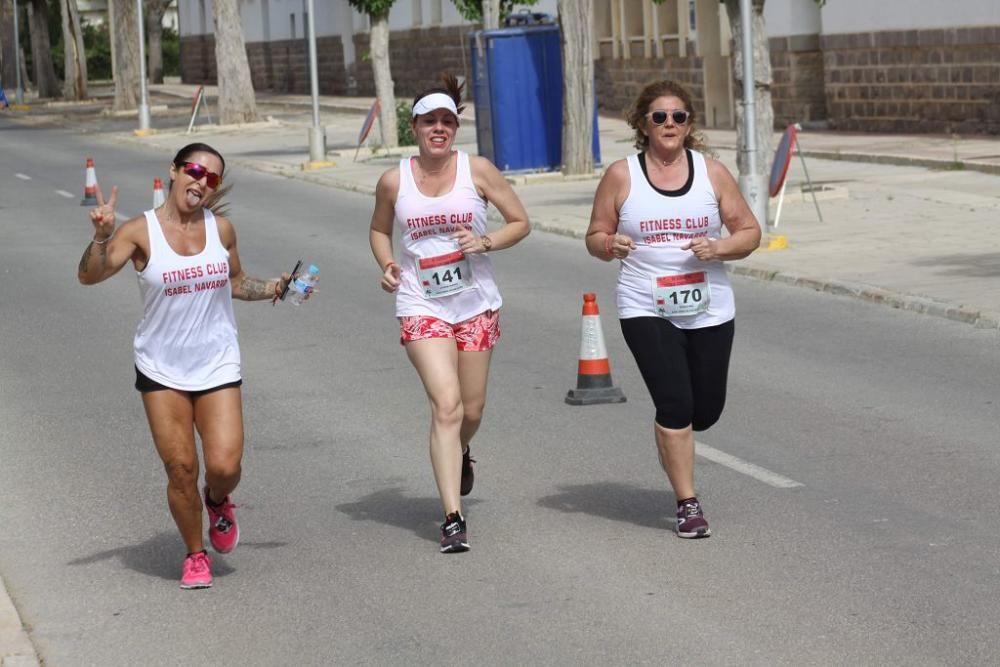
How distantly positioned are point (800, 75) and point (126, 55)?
2892 cm

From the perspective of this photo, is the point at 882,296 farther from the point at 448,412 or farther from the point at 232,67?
the point at 232,67

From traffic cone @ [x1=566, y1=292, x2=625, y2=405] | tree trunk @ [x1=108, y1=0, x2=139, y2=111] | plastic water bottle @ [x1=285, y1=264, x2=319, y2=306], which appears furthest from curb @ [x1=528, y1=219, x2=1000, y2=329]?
tree trunk @ [x1=108, y1=0, x2=139, y2=111]

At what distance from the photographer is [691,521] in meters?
7.85

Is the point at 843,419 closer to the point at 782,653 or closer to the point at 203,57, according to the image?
the point at 782,653

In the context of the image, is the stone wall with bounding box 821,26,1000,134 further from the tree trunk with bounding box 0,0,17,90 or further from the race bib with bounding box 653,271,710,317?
the tree trunk with bounding box 0,0,17,90

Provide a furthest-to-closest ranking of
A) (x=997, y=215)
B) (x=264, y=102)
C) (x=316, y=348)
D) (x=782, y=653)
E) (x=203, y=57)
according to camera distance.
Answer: (x=203, y=57) < (x=264, y=102) < (x=997, y=215) < (x=316, y=348) < (x=782, y=653)

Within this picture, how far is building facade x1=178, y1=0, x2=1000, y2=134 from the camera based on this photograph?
32.0m

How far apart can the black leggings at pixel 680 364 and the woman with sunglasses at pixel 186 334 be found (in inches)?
65.1

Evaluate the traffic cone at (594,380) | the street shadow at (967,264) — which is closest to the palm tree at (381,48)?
the street shadow at (967,264)

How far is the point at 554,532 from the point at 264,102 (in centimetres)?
5842

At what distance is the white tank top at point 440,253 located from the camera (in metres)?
7.89

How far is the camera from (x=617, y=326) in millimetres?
14523

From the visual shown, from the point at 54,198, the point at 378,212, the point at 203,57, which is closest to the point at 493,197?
the point at 378,212

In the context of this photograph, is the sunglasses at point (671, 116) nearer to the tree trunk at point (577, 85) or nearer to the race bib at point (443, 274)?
the race bib at point (443, 274)
